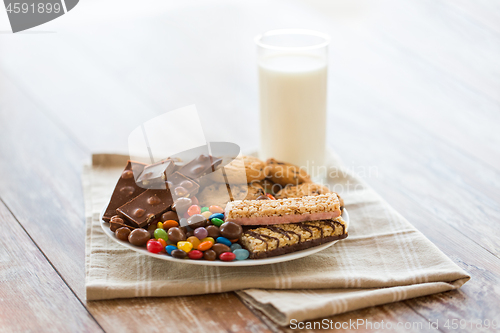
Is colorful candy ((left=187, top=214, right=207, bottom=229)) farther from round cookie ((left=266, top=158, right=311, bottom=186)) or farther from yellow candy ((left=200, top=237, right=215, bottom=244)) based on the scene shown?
round cookie ((left=266, top=158, right=311, bottom=186))

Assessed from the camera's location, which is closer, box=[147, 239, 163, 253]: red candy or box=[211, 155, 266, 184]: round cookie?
box=[147, 239, 163, 253]: red candy

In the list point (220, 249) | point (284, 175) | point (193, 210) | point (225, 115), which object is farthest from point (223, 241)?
point (225, 115)

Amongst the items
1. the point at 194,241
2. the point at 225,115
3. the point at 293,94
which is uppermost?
the point at 293,94

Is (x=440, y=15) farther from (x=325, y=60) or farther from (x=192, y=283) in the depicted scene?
(x=192, y=283)

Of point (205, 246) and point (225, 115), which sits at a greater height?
point (205, 246)

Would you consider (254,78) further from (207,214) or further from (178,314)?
(178,314)

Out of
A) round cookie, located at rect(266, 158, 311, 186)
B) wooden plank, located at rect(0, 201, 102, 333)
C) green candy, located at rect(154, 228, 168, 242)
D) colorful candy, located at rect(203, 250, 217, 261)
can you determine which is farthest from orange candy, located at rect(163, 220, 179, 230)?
round cookie, located at rect(266, 158, 311, 186)

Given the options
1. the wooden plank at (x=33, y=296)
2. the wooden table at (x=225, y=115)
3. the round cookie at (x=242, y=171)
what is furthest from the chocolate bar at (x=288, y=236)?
the wooden plank at (x=33, y=296)
